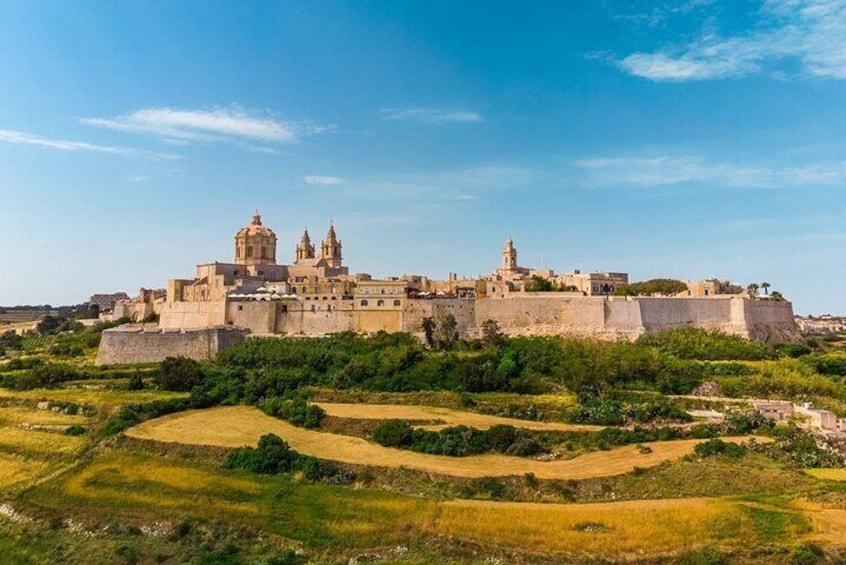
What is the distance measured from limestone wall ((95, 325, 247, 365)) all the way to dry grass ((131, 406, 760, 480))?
34.2 feet

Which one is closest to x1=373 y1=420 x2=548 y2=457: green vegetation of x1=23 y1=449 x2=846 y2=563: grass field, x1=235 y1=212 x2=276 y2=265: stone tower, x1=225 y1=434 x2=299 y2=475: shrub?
x1=225 y1=434 x2=299 y2=475: shrub

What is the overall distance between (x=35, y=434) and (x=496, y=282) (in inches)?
1037

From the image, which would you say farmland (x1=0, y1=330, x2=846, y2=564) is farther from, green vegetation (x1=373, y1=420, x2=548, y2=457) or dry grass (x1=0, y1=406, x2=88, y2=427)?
green vegetation (x1=373, y1=420, x2=548, y2=457)

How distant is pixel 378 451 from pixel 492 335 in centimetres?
1566

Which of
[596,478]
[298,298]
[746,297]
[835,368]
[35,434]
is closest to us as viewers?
[596,478]

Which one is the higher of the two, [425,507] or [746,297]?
[746,297]

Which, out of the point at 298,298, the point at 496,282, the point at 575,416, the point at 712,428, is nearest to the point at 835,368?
the point at 712,428

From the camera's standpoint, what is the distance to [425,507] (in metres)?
20.1

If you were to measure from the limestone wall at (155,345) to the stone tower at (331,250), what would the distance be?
55.6 feet

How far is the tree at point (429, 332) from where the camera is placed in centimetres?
3984

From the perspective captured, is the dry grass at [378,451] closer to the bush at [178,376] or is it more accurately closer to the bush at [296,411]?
the bush at [296,411]

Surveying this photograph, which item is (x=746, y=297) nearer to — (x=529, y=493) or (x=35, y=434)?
(x=529, y=493)

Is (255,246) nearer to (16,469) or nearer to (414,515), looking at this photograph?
(16,469)

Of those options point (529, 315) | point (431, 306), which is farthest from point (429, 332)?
point (529, 315)
